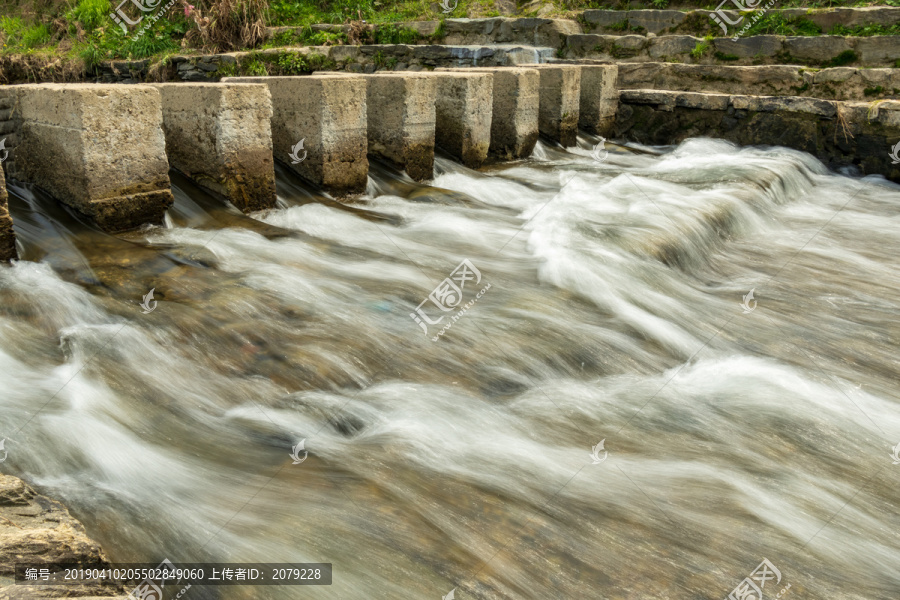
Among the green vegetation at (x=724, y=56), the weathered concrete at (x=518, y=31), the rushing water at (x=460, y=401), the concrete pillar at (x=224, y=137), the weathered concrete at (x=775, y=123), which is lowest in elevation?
the rushing water at (x=460, y=401)

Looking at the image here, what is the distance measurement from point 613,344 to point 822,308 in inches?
77.3

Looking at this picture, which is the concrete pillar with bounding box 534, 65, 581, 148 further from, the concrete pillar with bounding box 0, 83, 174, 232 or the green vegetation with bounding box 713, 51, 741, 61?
the concrete pillar with bounding box 0, 83, 174, 232

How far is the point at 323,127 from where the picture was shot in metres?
6.36

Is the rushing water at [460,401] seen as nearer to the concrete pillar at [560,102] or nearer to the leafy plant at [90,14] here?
the concrete pillar at [560,102]

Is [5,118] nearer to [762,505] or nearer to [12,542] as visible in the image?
[12,542]

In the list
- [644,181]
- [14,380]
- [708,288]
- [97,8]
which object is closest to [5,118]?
[14,380]

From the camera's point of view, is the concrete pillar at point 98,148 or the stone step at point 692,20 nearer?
the concrete pillar at point 98,148

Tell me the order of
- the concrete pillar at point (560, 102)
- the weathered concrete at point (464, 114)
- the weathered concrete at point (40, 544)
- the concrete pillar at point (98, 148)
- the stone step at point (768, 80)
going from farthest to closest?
the concrete pillar at point (560, 102)
the stone step at point (768, 80)
the weathered concrete at point (464, 114)
the concrete pillar at point (98, 148)
the weathered concrete at point (40, 544)

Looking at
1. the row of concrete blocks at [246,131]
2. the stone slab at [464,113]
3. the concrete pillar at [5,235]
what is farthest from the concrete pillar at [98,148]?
the stone slab at [464,113]

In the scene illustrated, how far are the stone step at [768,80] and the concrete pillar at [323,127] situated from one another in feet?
19.2

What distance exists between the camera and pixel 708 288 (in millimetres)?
5551

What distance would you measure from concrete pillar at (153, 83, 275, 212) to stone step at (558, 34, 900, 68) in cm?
672

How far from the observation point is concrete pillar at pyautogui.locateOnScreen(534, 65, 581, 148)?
9.43 meters

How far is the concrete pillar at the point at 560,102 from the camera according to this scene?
9.43 meters
